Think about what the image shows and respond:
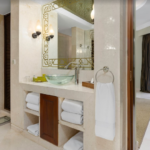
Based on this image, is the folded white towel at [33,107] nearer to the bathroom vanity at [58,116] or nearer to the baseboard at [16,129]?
the bathroom vanity at [58,116]

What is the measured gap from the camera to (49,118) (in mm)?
1571

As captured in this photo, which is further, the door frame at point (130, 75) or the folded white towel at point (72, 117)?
the folded white towel at point (72, 117)

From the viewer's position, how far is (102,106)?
1.11 metres

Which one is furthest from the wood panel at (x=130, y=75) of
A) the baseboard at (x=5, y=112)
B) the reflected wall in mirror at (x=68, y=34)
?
the baseboard at (x=5, y=112)

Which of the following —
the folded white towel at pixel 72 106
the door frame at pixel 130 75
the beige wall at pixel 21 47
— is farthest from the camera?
the beige wall at pixel 21 47

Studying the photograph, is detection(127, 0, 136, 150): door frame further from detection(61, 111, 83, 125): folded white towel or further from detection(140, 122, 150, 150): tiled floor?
detection(61, 111, 83, 125): folded white towel

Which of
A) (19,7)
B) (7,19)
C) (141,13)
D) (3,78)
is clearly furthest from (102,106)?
(7,19)

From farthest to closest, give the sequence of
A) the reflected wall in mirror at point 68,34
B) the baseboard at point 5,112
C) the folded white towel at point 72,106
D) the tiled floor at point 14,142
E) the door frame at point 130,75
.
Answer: the baseboard at point 5,112 → the reflected wall in mirror at point 68,34 → the tiled floor at point 14,142 → the folded white towel at point 72,106 → the door frame at point 130,75

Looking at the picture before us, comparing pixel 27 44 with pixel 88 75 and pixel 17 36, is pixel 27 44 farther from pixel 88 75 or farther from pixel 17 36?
pixel 88 75

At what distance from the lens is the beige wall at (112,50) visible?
1.09 m

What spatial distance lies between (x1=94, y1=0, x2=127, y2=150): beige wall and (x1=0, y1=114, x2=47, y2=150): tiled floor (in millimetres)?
1023

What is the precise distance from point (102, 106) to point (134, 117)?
1.32 ft

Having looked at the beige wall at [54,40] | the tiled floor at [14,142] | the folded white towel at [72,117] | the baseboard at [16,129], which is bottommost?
the tiled floor at [14,142]

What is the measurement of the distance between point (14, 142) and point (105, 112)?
146cm
